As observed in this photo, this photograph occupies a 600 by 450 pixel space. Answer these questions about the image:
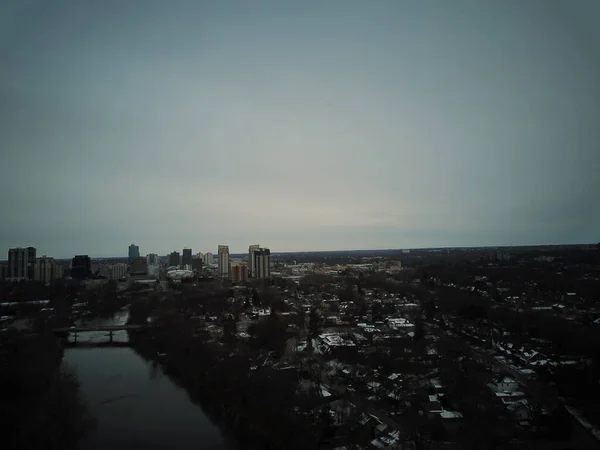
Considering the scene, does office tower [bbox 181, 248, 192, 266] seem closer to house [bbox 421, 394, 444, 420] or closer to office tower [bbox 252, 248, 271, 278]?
office tower [bbox 252, 248, 271, 278]

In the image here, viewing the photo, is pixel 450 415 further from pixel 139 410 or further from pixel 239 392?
pixel 139 410

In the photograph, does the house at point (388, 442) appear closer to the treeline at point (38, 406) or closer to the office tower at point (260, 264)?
the treeline at point (38, 406)

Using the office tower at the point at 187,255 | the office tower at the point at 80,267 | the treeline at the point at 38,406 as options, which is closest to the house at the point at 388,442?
the treeline at the point at 38,406

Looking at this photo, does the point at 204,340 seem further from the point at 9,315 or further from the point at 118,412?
the point at 9,315

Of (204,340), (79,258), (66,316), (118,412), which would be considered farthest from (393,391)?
(79,258)

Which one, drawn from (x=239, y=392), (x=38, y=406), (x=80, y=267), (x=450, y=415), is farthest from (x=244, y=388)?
(x=80, y=267)

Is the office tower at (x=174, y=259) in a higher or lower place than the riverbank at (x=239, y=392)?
higher
